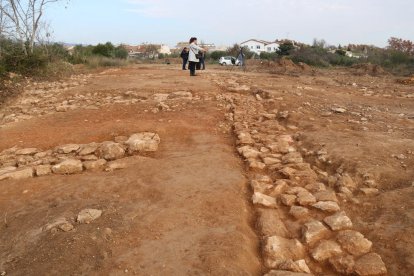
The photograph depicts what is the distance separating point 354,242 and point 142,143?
2.86m

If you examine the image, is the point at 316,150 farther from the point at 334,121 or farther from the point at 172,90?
the point at 172,90

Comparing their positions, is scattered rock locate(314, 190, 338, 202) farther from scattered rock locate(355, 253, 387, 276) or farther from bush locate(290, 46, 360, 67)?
bush locate(290, 46, 360, 67)

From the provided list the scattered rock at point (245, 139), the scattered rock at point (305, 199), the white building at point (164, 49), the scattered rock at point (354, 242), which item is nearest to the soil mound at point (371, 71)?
the scattered rock at point (245, 139)

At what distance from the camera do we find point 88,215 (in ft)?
10.1

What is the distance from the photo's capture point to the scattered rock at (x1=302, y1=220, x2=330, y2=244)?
291 cm

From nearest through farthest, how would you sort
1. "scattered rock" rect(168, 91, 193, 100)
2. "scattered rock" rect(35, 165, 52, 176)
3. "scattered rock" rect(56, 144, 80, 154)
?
"scattered rock" rect(35, 165, 52, 176) < "scattered rock" rect(56, 144, 80, 154) < "scattered rock" rect(168, 91, 193, 100)

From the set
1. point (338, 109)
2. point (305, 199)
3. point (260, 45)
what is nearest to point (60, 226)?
point (305, 199)

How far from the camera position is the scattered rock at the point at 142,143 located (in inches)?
186

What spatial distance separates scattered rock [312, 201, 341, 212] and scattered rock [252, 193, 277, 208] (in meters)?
0.36

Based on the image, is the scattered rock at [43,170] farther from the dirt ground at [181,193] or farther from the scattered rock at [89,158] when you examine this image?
the scattered rock at [89,158]

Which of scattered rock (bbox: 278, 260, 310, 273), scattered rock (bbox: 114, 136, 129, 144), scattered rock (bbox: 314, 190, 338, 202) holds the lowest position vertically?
scattered rock (bbox: 278, 260, 310, 273)

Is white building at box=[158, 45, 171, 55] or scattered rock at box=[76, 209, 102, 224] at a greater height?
white building at box=[158, 45, 171, 55]

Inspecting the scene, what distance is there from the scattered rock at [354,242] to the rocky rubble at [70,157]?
2.45 metres

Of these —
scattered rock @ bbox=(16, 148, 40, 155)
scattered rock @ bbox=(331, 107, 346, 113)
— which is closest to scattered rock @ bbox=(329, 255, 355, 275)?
scattered rock @ bbox=(16, 148, 40, 155)
